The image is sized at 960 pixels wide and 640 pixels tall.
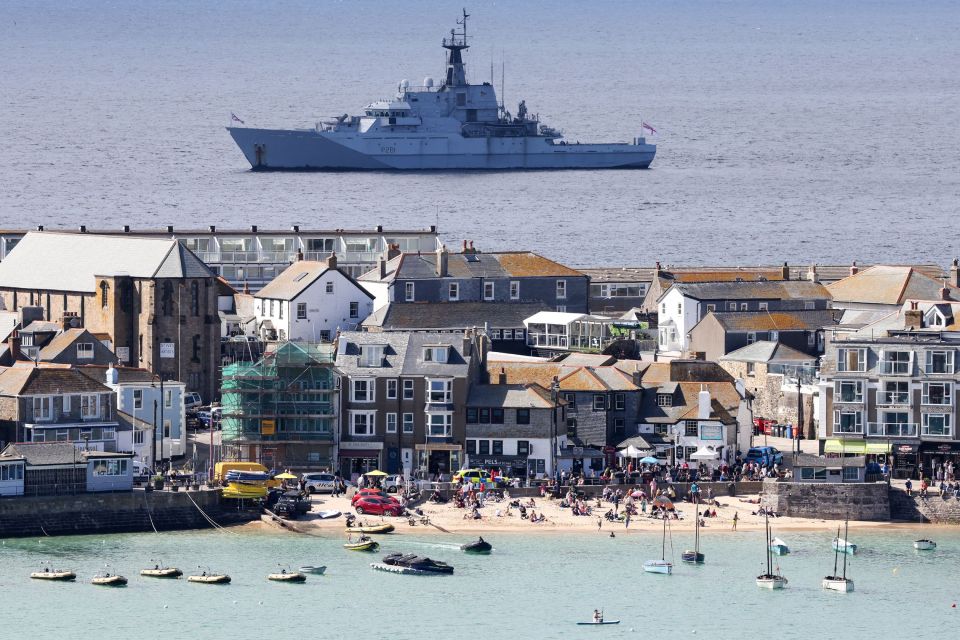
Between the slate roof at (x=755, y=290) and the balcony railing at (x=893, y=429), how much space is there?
79.4ft

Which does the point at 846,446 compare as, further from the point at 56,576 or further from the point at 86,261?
the point at 86,261

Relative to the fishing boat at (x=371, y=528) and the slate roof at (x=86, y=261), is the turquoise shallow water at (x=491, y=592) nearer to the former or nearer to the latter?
the fishing boat at (x=371, y=528)

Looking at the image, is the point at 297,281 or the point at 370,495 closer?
the point at 370,495

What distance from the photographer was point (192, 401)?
363 feet

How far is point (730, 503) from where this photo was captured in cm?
9344

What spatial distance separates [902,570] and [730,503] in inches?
394

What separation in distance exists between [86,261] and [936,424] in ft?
144

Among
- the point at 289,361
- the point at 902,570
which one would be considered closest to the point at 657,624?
the point at 902,570

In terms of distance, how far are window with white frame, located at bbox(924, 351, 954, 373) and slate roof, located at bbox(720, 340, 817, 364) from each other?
46.4 ft

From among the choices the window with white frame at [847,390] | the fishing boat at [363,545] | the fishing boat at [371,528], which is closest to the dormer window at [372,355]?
the fishing boat at [371,528]

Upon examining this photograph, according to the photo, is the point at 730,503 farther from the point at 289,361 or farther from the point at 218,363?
the point at 218,363

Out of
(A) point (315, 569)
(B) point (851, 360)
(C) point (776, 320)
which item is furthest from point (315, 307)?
(A) point (315, 569)

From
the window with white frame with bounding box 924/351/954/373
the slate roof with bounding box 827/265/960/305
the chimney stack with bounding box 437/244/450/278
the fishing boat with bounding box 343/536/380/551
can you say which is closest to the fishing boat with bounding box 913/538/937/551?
the window with white frame with bounding box 924/351/954/373

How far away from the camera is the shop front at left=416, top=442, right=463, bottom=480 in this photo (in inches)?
3816
